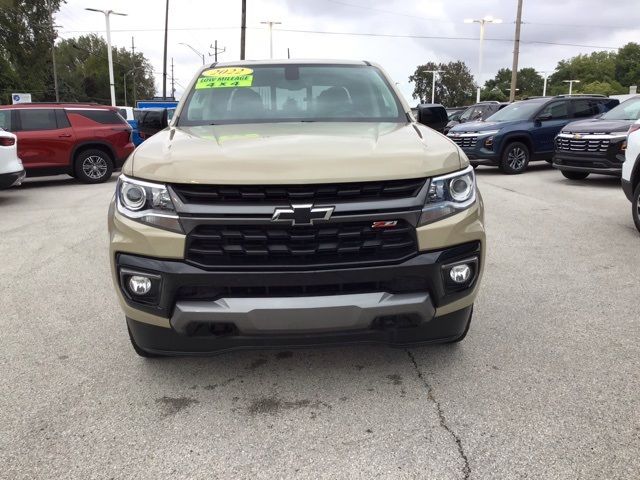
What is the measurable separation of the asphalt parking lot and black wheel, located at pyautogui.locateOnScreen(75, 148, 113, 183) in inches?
329

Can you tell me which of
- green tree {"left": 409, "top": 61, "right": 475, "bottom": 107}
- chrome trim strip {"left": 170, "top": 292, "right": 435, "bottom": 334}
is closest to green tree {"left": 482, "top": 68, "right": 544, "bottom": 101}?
green tree {"left": 409, "top": 61, "right": 475, "bottom": 107}

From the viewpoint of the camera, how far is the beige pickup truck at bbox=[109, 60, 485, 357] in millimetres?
2570

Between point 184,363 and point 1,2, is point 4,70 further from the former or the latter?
point 184,363

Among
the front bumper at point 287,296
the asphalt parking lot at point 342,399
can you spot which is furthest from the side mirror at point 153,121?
the front bumper at point 287,296

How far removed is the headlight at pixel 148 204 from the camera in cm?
264

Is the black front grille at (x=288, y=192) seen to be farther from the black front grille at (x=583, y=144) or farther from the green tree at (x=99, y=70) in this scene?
the green tree at (x=99, y=70)

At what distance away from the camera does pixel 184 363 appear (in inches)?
133

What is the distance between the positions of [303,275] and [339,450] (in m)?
0.79

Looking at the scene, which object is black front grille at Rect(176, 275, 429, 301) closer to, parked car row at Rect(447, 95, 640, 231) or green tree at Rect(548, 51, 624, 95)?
parked car row at Rect(447, 95, 640, 231)

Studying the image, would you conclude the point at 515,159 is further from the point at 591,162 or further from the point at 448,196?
the point at 448,196

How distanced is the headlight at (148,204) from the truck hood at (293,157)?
0.18 feet

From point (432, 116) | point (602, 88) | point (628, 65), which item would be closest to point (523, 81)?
point (628, 65)

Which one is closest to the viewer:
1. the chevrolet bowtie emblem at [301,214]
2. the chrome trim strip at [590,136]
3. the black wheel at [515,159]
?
the chevrolet bowtie emblem at [301,214]

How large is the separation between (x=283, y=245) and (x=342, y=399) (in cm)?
92
